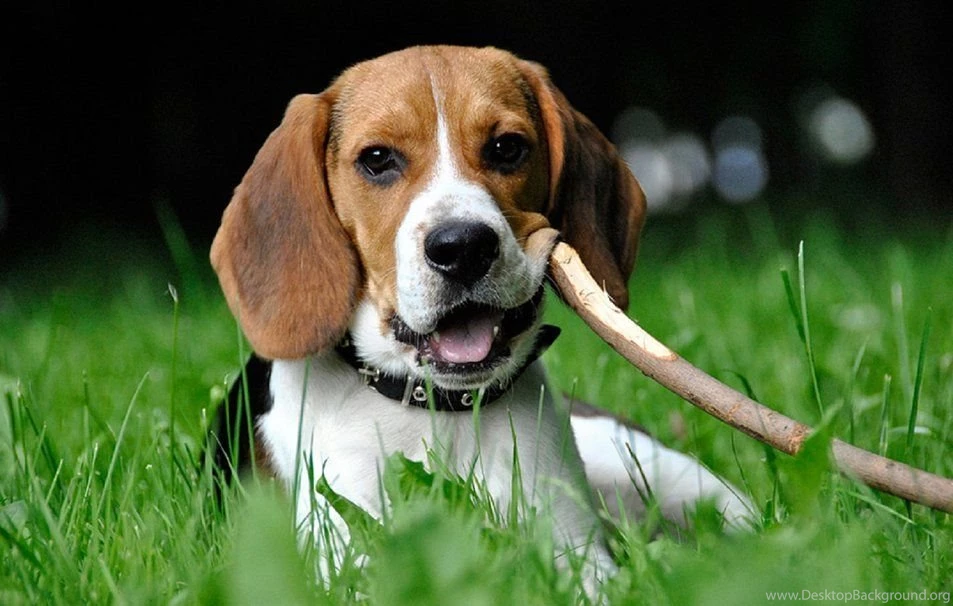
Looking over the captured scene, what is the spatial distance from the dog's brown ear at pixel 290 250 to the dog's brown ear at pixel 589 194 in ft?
2.22

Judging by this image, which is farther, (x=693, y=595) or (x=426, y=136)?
(x=426, y=136)

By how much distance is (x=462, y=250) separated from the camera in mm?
3107

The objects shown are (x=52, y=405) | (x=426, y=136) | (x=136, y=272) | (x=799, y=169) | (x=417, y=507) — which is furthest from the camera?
(x=799, y=169)

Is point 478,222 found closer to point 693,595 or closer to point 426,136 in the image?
point 426,136

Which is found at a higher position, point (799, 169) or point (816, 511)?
point (816, 511)

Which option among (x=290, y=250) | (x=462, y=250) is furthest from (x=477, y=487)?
(x=290, y=250)

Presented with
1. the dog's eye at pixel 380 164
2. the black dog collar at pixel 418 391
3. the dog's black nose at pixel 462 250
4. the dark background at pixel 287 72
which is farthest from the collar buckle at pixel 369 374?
the dark background at pixel 287 72

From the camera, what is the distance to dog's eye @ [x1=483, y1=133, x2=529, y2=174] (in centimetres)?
355

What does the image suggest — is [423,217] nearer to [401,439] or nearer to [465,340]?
[465,340]

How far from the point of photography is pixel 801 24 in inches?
658

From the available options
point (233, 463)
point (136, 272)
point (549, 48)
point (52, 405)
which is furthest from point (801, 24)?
point (233, 463)

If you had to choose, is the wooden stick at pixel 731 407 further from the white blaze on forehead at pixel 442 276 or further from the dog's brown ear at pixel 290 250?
the dog's brown ear at pixel 290 250

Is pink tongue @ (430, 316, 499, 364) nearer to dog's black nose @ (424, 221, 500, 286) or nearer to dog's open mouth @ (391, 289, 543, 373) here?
dog's open mouth @ (391, 289, 543, 373)

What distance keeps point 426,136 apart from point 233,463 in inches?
42.4
